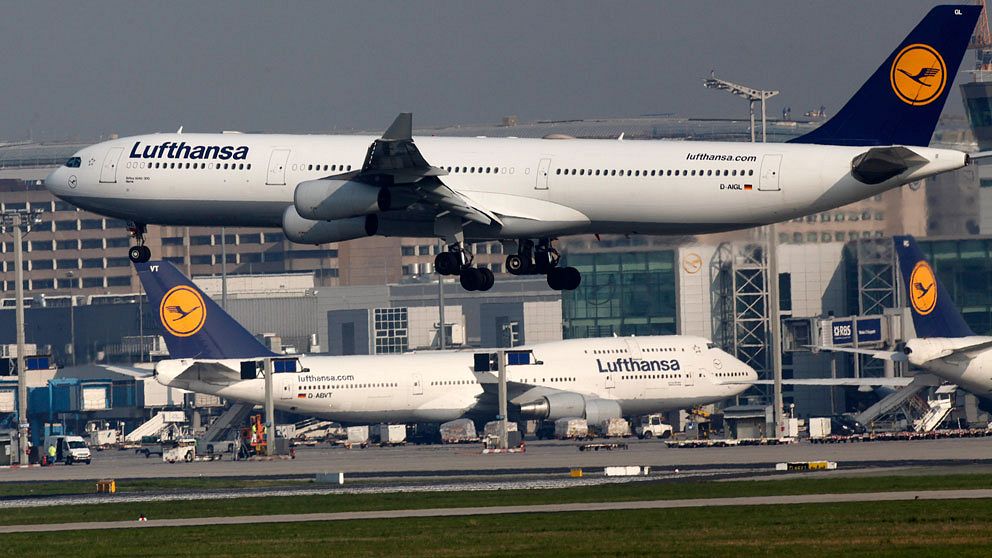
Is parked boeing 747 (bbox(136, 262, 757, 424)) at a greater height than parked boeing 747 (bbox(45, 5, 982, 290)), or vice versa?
parked boeing 747 (bbox(45, 5, 982, 290))

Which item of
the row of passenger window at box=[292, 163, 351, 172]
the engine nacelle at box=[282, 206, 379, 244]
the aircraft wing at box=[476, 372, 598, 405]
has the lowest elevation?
the aircraft wing at box=[476, 372, 598, 405]

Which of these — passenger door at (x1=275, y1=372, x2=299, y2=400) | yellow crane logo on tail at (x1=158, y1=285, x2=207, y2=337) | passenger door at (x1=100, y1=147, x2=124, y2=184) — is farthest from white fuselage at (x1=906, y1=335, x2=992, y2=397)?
passenger door at (x1=100, y1=147, x2=124, y2=184)

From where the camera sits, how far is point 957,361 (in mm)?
90500

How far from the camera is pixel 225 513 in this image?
53.3m

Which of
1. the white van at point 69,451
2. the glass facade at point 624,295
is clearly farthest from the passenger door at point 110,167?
the glass facade at point 624,295

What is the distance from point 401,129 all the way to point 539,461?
26.9 m

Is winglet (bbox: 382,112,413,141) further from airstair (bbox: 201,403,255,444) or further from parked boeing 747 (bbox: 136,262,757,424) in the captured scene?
airstair (bbox: 201,403,255,444)

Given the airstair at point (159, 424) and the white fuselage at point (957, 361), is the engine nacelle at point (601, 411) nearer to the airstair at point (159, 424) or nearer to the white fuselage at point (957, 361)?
the white fuselage at point (957, 361)

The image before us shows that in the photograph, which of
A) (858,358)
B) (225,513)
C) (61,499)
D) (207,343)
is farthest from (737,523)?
(858,358)

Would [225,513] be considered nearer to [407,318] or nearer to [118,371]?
[118,371]

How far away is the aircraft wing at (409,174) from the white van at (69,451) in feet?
141

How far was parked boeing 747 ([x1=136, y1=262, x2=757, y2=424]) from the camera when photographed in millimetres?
100625

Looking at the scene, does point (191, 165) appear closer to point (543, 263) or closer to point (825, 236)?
point (543, 263)

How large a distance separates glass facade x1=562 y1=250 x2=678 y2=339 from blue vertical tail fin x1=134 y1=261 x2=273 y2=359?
35510 millimetres
